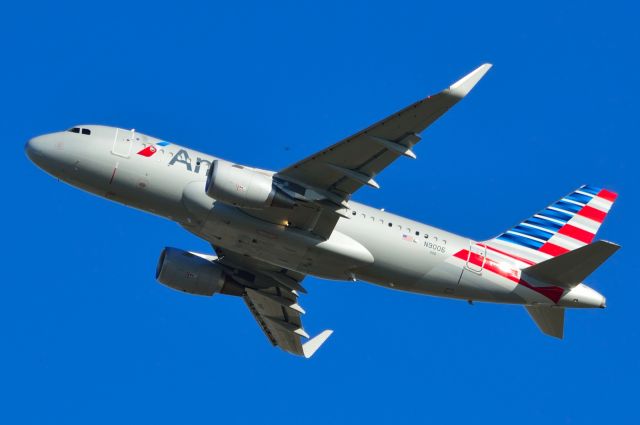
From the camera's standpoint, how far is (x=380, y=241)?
137 feet

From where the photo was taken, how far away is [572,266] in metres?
42.8

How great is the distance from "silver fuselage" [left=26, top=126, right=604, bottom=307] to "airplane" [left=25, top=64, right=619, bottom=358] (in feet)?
0.15

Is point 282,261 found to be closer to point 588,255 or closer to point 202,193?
point 202,193

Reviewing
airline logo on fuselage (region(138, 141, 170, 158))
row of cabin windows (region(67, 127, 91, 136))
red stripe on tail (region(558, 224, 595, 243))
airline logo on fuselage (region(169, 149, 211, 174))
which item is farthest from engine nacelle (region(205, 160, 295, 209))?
red stripe on tail (region(558, 224, 595, 243))

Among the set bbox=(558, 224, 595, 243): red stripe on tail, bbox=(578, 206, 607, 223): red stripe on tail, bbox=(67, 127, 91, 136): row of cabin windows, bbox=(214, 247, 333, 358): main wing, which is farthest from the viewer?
bbox=(578, 206, 607, 223): red stripe on tail

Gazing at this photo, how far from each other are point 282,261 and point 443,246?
7.47m

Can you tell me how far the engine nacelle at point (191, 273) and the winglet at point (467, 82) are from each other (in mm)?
17541

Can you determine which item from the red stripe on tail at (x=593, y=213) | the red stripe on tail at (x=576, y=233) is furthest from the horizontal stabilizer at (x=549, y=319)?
the red stripe on tail at (x=593, y=213)

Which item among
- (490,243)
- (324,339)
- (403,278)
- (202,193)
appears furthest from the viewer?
(324,339)

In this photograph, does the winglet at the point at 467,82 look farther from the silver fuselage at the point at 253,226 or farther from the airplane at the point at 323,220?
the silver fuselage at the point at 253,226

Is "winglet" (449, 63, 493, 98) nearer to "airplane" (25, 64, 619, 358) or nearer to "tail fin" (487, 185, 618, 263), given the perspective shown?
"airplane" (25, 64, 619, 358)

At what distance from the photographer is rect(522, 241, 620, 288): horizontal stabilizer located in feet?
136

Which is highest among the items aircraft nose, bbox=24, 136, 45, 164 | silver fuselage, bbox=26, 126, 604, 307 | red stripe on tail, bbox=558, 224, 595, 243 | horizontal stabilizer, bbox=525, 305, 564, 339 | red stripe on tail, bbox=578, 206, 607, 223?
red stripe on tail, bbox=578, 206, 607, 223

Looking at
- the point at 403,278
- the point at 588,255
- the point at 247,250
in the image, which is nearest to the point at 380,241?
the point at 403,278
